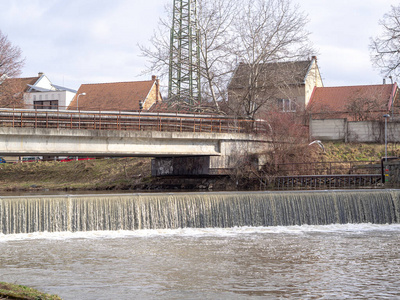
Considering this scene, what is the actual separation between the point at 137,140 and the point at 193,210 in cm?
1012

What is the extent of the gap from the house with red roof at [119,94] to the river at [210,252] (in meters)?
44.4

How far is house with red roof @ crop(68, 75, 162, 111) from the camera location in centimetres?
6762

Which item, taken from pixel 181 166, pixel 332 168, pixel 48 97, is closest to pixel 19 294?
pixel 181 166

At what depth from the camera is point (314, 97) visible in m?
61.2

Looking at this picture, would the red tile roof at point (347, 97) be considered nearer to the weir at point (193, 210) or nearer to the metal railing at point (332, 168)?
the metal railing at point (332, 168)

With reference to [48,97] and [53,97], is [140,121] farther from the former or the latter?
[48,97]

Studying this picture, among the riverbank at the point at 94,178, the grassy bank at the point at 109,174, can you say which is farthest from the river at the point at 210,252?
the grassy bank at the point at 109,174

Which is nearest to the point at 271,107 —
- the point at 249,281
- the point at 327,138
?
the point at 327,138

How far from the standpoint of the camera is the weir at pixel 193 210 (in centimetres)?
2172

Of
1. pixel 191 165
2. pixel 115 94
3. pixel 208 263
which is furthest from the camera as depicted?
pixel 115 94

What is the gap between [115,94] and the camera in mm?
69875

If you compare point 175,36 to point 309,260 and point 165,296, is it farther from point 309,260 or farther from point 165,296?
point 165,296

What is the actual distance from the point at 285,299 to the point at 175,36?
112 feet

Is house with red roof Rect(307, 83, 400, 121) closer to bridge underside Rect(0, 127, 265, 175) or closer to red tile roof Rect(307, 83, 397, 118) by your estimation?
red tile roof Rect(307, 83, 397, 118)
